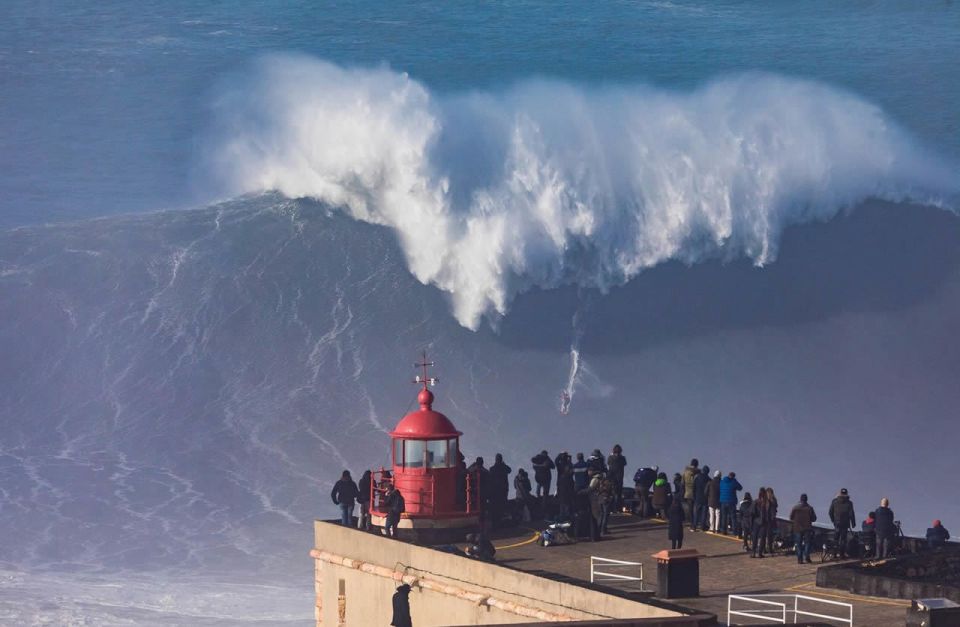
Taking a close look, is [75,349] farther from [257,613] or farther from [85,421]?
[257,613]

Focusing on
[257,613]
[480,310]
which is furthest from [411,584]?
[480,310]

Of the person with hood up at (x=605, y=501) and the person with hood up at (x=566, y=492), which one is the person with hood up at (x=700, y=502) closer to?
the person with hood up at (x=605, y=501)

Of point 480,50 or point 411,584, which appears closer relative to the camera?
point 411,584

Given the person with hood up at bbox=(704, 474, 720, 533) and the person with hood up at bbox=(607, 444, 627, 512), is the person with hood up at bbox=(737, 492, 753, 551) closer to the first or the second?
the person with hood up at bbox=(704, 474, 720, 533)

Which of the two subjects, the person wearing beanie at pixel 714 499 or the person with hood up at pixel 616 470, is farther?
the person with hood up at pixel 616 470


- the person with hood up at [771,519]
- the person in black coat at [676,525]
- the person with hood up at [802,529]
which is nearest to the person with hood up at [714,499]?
the person in black coat at [676,525]

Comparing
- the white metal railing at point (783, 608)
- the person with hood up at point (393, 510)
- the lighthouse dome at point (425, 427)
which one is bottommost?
the white metal railing at point (783, 608)
